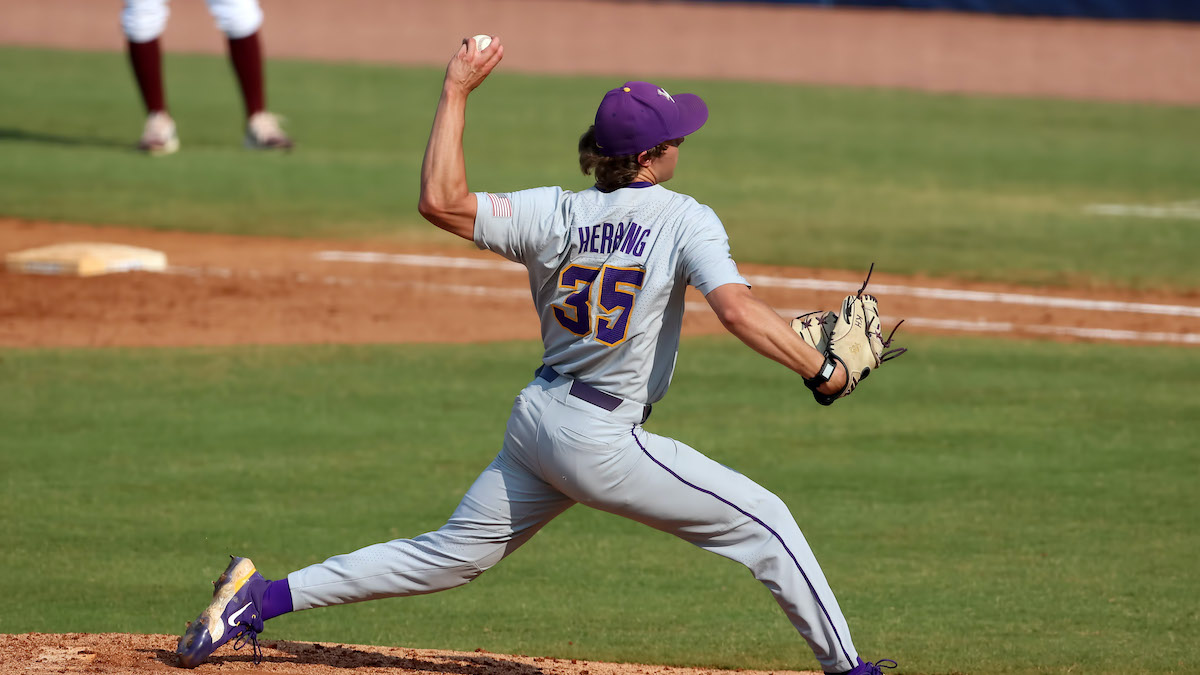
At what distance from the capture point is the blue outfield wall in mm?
25062

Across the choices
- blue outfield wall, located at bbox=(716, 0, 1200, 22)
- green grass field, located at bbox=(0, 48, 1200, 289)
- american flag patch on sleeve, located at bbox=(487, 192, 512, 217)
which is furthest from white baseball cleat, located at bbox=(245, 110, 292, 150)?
blue outfield wall, located at bbox=(716, 0, 1200, 22)

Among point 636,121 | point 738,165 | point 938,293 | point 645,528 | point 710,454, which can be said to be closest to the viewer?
point 636,121

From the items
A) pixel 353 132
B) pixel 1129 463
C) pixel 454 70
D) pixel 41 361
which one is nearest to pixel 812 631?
pixel 454 70

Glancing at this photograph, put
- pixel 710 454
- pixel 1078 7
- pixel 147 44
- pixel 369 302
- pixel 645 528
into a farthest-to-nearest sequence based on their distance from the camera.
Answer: pixel 1078 7, pixel 147 44, pixel 369 302, pixel 710 454, pixel 645 528

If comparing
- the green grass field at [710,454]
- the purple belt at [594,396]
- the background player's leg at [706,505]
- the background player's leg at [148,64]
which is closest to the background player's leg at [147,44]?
the background player's leg at [148,64]

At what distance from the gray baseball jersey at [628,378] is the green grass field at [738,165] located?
753cm

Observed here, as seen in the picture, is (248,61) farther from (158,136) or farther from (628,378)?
(628,378)

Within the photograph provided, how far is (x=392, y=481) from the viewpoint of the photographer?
21.8 feet

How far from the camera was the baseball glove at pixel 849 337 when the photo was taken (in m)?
3.94

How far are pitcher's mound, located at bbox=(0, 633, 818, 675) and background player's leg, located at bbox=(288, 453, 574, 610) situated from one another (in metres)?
0.28

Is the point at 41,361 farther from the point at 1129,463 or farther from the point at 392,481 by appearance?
the point at 1129,463

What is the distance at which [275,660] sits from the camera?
445 centimetres

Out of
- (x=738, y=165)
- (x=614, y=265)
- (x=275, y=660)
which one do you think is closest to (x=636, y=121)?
(x=614, y=265)

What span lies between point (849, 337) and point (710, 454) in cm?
315
